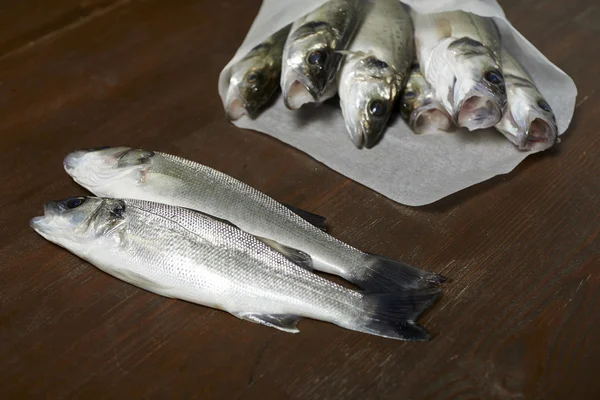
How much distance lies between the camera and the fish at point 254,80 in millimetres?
2115

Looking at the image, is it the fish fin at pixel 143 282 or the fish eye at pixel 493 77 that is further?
the fish eye at pixel 493 77

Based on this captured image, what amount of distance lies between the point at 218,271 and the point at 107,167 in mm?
515

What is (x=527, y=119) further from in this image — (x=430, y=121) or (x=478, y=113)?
(x=430, y=121)

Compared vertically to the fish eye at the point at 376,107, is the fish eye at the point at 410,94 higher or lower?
lower

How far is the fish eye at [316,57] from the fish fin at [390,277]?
2.20 ft

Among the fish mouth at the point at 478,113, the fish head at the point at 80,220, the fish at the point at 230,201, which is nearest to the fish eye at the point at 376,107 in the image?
the fish mouth at the point at 478,113

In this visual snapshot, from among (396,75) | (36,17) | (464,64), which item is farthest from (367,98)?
(36,17)

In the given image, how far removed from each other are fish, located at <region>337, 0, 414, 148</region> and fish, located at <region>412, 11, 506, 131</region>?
8cm

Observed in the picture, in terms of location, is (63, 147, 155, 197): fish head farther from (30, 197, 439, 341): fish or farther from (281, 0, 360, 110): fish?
(281, 0, 360, 110): fish

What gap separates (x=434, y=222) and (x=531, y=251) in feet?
0.84

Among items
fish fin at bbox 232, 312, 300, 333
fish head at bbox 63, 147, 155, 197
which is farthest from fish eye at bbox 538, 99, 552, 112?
fish head at bbox 63, 147, 155, 197

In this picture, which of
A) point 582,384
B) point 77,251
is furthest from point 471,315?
point 77,251

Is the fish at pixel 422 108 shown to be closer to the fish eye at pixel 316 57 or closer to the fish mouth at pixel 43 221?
the fish eye at pixel 316 57

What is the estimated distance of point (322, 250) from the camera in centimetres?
159
